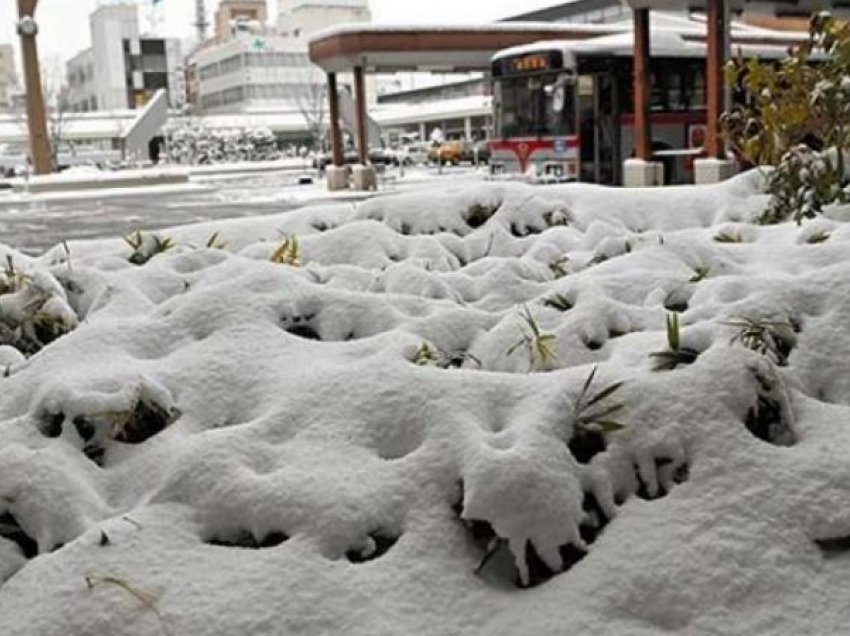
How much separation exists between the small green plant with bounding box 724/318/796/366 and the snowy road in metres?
14.0

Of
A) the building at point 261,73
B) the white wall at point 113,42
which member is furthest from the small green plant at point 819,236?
the white wall at point 113,42

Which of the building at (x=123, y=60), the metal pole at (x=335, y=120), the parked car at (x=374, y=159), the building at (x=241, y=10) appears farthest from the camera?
the building at (x=241, y=10)

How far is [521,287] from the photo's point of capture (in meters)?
3.78

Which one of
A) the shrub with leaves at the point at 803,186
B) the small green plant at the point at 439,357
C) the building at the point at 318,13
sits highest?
the building at the point at 318,13

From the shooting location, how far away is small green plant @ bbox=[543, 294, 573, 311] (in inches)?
134

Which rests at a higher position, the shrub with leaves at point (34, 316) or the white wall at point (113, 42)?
the white wall at point (113, 42)

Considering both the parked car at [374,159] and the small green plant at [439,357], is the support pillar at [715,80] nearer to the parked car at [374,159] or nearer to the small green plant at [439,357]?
the small green plant at [439,357]

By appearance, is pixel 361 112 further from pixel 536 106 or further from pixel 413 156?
pixel 413 156

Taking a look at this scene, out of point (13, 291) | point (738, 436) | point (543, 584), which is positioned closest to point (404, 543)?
point (543, 584)

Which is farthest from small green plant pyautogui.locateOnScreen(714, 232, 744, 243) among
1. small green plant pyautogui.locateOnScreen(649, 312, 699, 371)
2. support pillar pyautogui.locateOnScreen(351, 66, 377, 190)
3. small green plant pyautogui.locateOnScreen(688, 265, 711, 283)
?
support pillar pyautogui.locateOnScreen(351, 66, 377, 190)

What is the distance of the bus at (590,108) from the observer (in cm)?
1928

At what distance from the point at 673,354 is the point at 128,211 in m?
24.3

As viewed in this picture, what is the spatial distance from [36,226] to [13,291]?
19.0m

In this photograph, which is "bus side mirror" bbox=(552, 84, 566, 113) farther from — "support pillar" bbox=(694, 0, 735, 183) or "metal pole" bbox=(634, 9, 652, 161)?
"support pillar" bbox=(694, 0, 735, 183)
